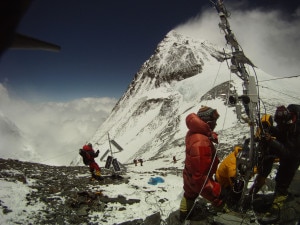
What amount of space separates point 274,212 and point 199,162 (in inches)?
101

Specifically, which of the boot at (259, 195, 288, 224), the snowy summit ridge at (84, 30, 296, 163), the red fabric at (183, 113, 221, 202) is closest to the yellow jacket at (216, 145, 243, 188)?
the boot at (259, 195, 288, 224)

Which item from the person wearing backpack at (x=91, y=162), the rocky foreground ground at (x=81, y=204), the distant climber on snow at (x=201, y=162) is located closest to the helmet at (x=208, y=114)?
the distant climber on snow at (x=201, y=162)

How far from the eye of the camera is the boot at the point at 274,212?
6.30m

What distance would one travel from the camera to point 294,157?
688 centimetres

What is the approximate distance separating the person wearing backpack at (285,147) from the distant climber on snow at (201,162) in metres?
1.60

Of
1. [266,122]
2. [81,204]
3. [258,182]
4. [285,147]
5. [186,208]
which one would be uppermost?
[266,122]

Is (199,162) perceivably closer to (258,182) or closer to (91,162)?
(258,182)

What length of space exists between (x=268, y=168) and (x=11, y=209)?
7.75 meters

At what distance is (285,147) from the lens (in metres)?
6.81

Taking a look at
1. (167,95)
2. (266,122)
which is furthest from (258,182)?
(167,95)

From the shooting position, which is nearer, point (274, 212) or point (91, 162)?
point (274, 212)

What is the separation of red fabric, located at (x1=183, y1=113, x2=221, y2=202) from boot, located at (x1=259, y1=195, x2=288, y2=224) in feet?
4.68

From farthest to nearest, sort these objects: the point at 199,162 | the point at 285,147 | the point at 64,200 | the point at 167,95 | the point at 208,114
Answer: the point at 167,95 < the point at 64,200 < the point at 285,147 < the point at 208,114 < the point at 199,162

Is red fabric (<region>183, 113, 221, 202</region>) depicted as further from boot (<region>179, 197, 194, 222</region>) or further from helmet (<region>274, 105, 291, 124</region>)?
helmet (<region>274, 105, 291, 124</region>)
